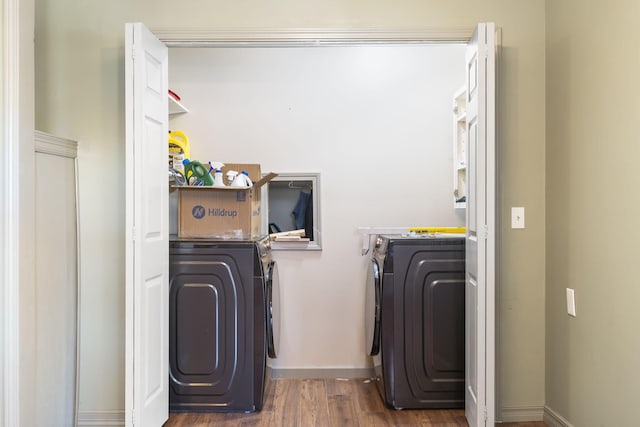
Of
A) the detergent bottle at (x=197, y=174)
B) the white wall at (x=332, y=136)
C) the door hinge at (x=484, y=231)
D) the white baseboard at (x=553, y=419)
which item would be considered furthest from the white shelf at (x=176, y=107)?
the white baseboard at (x=553, y=419)

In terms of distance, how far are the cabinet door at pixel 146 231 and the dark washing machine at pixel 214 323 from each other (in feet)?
0.52

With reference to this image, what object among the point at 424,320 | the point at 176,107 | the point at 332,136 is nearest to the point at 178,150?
the point at 176,107

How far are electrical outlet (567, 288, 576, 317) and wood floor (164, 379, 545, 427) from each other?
0.68 meters

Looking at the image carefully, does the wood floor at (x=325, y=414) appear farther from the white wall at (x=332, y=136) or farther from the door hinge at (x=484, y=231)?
the door hinge at (x=484, y=231)

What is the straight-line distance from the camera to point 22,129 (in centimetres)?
200

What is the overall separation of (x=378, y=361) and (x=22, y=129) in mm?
2322

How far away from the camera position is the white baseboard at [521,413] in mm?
2576

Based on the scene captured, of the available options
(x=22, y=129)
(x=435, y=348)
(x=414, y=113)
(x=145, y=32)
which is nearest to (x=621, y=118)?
(x=435, y=348)

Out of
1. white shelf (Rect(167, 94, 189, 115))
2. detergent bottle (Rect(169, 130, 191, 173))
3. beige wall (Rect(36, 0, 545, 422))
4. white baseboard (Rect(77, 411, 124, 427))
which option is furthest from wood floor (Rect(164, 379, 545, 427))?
white shelf (Rect(167, 94, 189, 115))

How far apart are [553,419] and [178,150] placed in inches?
111

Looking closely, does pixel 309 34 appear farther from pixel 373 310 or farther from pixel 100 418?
pixel 100 418

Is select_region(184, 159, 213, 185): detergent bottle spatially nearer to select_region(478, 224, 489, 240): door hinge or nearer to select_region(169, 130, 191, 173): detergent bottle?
select_region(169, 130, 191, 173): detergent bottle

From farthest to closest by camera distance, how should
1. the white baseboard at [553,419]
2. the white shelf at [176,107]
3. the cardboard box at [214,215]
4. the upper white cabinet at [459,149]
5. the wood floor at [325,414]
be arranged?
the upper white cabinet at [459,149] < the white shelf at [176,107] < the cardboard box at [214,215] < the wood floor at [325,414] < the white baseboard at [553,419]

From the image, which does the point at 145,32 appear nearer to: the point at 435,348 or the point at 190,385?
the point at 190,385
